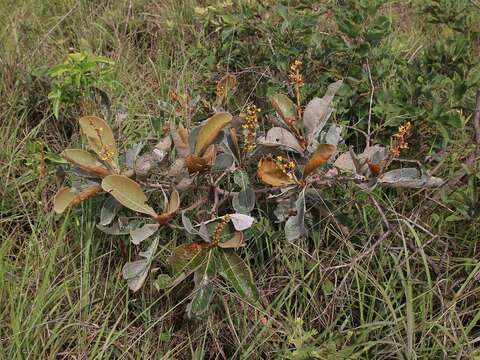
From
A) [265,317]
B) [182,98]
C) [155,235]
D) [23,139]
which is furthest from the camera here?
[23,139]

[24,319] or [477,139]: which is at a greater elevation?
[477,139]

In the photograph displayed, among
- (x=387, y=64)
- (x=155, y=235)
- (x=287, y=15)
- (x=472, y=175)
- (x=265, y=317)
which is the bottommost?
(x=265, y=317)

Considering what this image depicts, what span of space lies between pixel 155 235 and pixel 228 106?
584 mm

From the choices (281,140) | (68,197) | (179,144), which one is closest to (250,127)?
(281,140)

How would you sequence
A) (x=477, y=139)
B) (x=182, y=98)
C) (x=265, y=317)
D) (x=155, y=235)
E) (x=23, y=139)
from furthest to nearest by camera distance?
(x=23, y=139)
(x=182, y=98)
(x=477, y=139)
(x=155, y=235)
(x=265, y=317)

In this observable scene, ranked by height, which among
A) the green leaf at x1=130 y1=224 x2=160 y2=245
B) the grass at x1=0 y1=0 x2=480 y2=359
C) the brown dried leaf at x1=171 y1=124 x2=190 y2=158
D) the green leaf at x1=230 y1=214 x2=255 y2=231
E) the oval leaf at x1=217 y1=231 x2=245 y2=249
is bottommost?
the grass at x1=0 y1=0 x2=480 y2=359

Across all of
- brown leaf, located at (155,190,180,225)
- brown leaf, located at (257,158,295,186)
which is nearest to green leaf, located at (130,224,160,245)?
brown leaf, located at (155,190,180,225)

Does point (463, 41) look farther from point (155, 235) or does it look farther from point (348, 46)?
point (155, 235)

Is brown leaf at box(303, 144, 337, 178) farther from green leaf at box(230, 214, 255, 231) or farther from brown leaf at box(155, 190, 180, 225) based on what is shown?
brown leaf at box(155, 190, 180, 225)

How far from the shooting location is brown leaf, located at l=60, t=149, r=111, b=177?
155 centimetres

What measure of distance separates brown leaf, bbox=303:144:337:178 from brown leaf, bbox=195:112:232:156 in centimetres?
25

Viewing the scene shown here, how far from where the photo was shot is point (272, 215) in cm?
164

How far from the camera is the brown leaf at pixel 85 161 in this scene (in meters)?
1.55

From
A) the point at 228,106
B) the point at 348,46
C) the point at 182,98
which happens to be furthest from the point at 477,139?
the point at 182,98
